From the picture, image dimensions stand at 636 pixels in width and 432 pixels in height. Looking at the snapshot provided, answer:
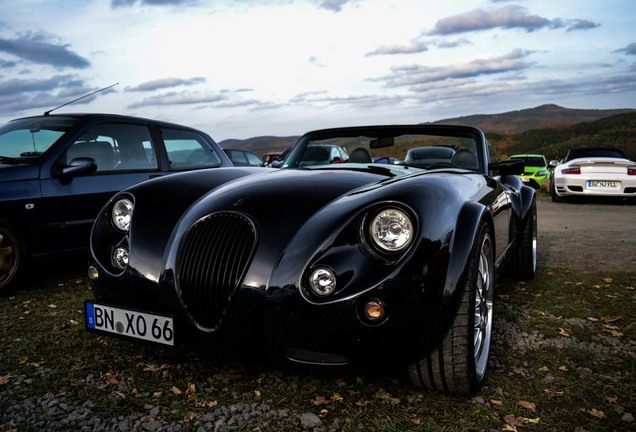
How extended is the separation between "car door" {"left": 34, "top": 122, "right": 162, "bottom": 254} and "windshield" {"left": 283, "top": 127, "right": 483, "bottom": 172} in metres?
1.82

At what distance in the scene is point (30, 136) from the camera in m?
4.54

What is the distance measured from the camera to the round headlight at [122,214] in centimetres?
265

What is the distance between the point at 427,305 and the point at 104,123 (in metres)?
3.95

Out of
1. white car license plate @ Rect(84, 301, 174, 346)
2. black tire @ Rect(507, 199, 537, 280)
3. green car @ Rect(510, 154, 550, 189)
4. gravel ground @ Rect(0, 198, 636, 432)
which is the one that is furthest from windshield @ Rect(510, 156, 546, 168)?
white car license plate @ Rect(84, 301, 174, 346)

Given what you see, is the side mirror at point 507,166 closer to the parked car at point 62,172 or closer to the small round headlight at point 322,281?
Result: the small round headlight at point 322,281

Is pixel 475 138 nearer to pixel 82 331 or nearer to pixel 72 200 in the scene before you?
pixel 82 331

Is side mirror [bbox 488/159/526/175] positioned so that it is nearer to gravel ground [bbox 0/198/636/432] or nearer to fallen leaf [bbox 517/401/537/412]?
gravel ground [bbox 0/198/636/432]

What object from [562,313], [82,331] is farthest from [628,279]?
[82,331]

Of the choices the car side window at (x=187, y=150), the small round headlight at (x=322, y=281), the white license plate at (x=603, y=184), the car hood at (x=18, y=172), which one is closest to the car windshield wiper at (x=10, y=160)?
the car hood at (x=18, y=172)

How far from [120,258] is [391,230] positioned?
4.47 ft

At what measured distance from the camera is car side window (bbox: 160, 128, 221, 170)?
5.39 metres

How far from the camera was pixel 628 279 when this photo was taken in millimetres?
4637

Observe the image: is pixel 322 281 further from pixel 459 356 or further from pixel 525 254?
pixel 525 254

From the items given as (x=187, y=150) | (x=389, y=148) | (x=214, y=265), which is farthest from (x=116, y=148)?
(x=214, y=265)
